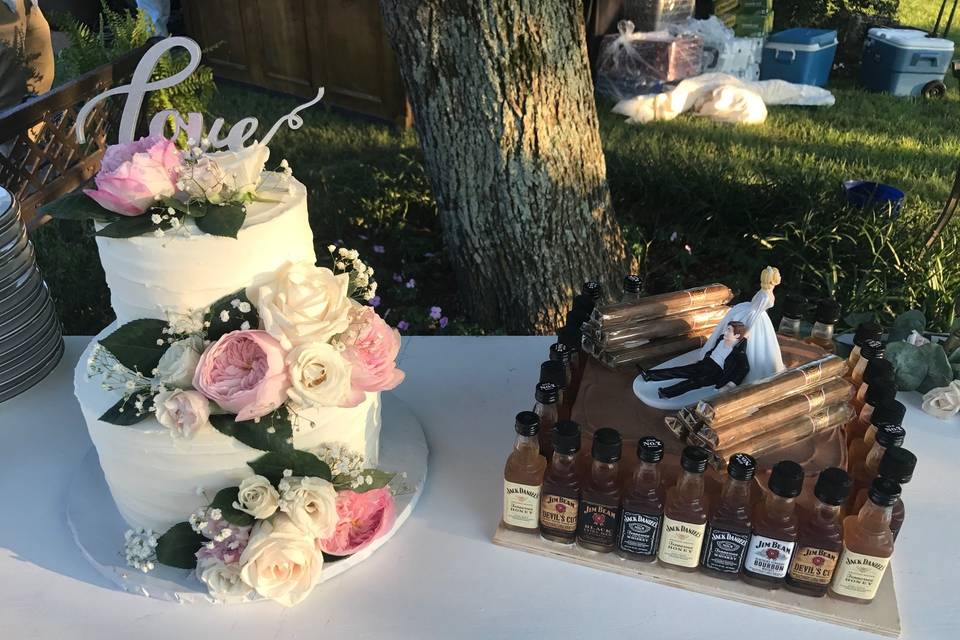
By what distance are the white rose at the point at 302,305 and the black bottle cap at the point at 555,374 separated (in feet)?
1.09

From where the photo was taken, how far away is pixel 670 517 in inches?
40.7

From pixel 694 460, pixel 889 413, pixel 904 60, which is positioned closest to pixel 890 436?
pixel 889 413

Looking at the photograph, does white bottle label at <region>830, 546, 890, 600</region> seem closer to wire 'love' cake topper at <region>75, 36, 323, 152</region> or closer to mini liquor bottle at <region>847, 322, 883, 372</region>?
mini liquor bottle at <region>847, 322, 883, 372</region>

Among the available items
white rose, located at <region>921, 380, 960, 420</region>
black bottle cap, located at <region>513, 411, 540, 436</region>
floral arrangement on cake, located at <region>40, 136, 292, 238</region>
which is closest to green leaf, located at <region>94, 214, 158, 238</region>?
floral arrangement on cake, located at <region>40, 136, 292, 238</region>

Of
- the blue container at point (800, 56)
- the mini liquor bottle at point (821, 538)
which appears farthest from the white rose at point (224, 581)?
the blue container at point (800, 56)

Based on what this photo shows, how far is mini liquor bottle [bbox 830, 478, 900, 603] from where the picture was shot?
0.95 metres

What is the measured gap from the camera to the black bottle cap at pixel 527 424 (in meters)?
1.04

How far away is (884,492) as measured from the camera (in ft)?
3.07

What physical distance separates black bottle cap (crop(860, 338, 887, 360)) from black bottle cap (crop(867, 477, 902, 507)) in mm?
411

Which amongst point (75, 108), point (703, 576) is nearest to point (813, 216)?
point (703, 576)

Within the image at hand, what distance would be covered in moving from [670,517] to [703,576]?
124 mm

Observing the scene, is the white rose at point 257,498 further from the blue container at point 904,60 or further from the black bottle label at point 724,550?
the blue container at point 904,60

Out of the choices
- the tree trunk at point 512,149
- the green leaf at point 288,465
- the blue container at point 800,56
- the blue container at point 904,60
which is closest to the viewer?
the green leaf at point 288,465

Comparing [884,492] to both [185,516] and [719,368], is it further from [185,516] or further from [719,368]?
[185,516]
